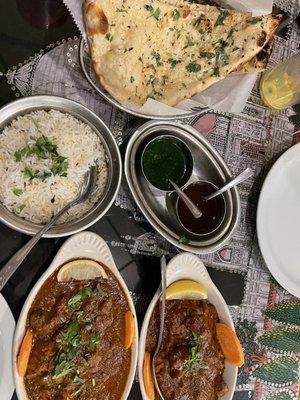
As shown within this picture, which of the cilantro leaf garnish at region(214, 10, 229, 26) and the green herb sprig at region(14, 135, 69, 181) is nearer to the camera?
the green herb sprig at region(14, 135, 69, 181)

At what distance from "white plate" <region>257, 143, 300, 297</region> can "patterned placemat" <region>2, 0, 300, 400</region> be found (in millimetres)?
109

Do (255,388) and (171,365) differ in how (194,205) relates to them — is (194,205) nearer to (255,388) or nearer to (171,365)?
(171,365)

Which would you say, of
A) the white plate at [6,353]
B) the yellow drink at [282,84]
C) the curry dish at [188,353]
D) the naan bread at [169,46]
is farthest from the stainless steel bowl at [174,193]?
the white plate at [6,353]

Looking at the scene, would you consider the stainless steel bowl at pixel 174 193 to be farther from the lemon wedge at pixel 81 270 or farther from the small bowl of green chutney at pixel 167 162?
the lemon wedge at pixel 81 270

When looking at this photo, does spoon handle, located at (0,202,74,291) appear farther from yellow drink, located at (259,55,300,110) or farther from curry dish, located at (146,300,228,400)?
yellow drink, located at (259,55,300,110)

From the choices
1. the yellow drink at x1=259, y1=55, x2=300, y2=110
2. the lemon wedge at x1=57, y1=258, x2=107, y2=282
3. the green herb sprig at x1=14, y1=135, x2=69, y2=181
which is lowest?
the lemon wedge at x1=57, y1=258, x2=107, y2=282

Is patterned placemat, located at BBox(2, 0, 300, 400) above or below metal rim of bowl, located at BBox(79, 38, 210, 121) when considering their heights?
below

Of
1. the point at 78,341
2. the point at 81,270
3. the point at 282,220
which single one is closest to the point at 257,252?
the point at 282,220

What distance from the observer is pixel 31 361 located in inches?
115

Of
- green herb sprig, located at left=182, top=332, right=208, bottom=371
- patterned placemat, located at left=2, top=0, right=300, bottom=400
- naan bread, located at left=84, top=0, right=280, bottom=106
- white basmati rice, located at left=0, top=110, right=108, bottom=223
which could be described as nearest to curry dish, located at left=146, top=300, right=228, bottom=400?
green herb sprig, located at left=182, top=332, right=208, bottom=371

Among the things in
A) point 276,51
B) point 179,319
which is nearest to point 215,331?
point 179,319

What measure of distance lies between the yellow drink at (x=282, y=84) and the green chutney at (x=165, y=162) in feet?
2.68

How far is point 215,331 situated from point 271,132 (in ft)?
4.59

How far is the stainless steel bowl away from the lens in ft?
10.5
